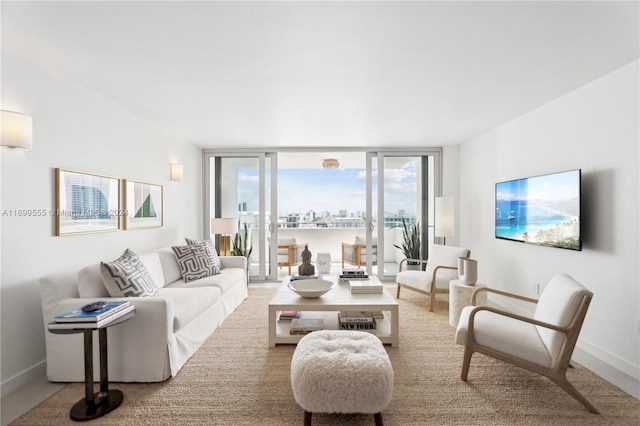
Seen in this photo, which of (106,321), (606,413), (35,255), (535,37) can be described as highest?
(535,37)

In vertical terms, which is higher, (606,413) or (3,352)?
(3,352)

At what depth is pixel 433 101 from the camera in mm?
3211

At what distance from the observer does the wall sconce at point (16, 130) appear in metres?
2.10

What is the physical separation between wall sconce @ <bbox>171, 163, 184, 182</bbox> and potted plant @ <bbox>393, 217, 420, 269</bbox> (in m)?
3.71

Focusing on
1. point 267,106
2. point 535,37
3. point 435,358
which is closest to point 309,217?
point 267,106

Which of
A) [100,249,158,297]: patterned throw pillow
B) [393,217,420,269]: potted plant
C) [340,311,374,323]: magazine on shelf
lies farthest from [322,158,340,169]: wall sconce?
[100,249,158,297]: patterned throw pillow

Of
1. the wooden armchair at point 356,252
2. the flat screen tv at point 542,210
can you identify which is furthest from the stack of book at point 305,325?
the wooden armchair at point 356,252

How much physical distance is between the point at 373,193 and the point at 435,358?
10.9ft

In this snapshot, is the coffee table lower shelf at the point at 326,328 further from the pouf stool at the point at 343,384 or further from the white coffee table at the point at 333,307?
the pouf stool at the point at 343,384

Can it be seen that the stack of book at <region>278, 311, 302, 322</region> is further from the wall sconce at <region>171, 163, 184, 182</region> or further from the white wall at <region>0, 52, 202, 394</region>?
the wall sconce at <region>171, 163, 184, 182</region>

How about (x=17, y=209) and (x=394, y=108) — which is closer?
(x=17, y=209)

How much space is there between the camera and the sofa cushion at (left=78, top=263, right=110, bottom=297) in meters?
2.41

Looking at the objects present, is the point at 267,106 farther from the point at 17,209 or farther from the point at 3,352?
the point at 3,352

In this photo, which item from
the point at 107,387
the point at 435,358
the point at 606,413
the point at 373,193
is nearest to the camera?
the point at 606,413
